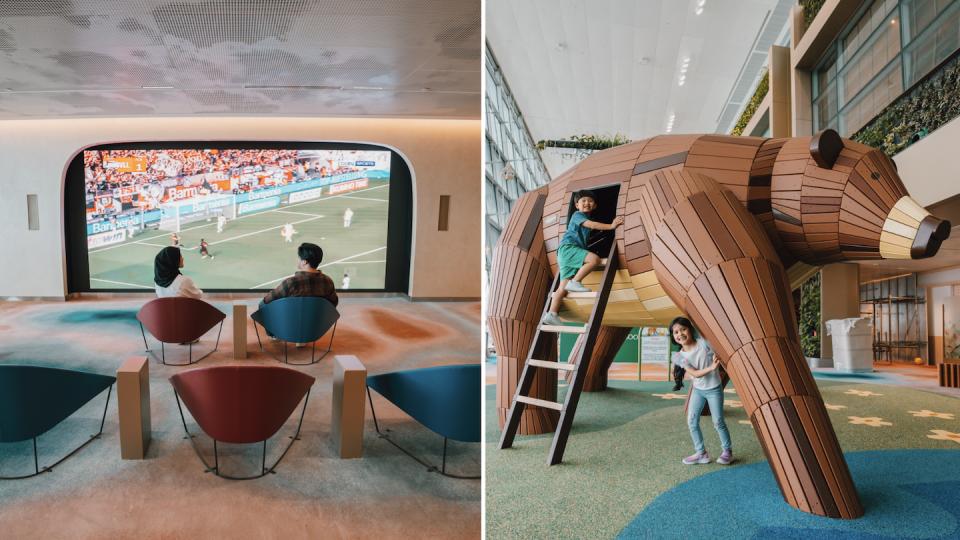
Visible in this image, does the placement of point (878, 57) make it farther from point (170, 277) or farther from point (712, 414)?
point (170, 277)

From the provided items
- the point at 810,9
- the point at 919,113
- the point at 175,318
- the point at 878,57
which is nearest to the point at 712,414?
the point at 919,113

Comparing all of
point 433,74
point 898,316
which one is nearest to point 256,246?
point 433,74

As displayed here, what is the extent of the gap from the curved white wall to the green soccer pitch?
84cm

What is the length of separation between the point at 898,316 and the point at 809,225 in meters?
11.5

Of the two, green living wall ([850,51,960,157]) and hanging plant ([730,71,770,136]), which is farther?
hanging plant ([730,71,770,136])

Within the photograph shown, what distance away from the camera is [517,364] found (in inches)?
123

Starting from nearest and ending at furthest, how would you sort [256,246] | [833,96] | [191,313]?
[191,313], [833,96], [256,246]

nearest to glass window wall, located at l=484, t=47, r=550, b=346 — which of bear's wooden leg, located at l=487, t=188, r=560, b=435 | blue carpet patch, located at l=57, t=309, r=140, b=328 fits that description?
bear's wooden leg, located at l=487, t=188, r=560, b=435

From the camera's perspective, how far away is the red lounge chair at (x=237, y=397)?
9.78 feet

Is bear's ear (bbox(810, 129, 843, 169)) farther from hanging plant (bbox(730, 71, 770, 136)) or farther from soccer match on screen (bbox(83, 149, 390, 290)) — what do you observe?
soccer match on screen (bbox(83, 149, 390, 290))

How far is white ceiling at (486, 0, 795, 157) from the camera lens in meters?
5.65

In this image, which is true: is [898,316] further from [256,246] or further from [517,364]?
[256,246]

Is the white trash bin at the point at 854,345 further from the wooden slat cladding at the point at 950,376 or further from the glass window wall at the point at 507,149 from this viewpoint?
the glass window wall at the point at 507,149

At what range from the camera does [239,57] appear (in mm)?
6762
